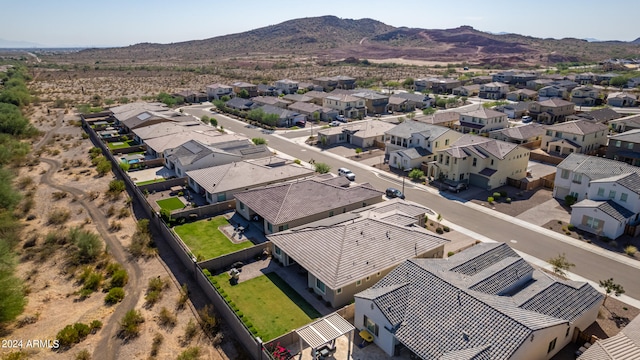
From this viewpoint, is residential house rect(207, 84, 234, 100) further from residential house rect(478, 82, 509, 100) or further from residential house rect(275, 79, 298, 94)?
residential house rect(478, 82, 509, 100)

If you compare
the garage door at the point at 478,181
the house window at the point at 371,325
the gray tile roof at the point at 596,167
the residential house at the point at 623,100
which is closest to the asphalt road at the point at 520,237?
the garage door at the point at 478,181

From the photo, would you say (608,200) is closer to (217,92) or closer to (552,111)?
(552,111)

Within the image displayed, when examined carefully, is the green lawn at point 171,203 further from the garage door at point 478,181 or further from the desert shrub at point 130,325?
the garage door at point 478,181

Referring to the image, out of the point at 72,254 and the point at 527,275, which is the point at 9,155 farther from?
the point at 527,275

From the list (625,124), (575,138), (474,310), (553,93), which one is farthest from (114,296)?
(553,93)

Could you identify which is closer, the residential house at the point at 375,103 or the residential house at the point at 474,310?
the residential house at the point at 474,310

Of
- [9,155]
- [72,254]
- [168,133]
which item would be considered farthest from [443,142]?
[9,155]

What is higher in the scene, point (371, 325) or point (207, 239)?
point (371, 325)
